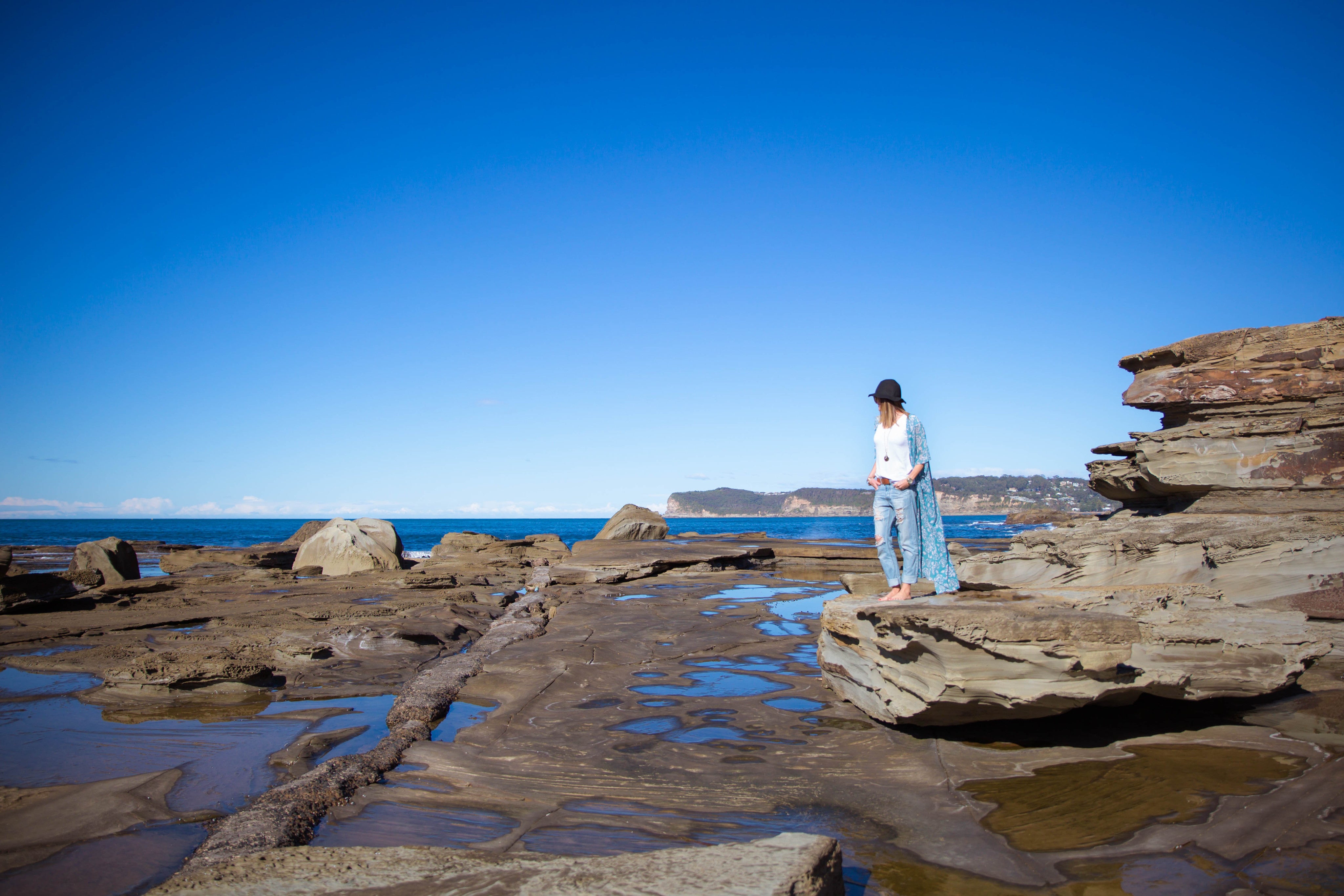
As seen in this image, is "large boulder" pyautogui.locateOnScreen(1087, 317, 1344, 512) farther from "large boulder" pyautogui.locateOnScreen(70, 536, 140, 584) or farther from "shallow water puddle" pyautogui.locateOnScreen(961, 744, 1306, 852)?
"large boulder" pyautogui.locateOnScreen(70, 536, 140, 584)

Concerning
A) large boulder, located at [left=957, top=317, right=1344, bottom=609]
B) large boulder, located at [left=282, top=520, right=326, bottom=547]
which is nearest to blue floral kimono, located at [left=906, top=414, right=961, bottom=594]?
large boulder, located at [left=957, top=317, right=1344, bottom=609]

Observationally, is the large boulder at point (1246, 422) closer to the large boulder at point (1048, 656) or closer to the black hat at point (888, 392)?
the large boulder at point (1048, 656)

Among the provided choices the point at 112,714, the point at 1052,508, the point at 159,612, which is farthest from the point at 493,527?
the point at 112,714

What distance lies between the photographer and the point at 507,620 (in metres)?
9.69

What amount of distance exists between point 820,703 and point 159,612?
11.1m

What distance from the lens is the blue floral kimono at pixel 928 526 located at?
17.6ft

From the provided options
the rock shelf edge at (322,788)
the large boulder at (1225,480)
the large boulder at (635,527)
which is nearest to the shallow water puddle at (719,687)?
the rock shelf edge at (322,788)

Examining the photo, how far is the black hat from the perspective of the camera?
17.7 ft

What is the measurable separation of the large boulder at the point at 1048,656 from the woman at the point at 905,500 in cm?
34

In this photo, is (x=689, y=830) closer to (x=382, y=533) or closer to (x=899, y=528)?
(x=899, y=528)

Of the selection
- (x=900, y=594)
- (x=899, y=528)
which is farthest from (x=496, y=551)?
(x=900, y=594)

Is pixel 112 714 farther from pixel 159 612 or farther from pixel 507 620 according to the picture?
pixel 159 612

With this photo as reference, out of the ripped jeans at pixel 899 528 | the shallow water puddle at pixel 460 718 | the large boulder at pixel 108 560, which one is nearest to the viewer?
the shallow water puddle at pixel 460 718

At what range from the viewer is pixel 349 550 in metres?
19.2
